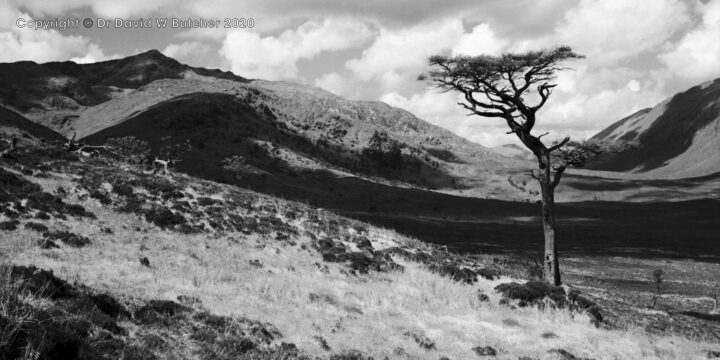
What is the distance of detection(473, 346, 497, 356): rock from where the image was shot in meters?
16.0

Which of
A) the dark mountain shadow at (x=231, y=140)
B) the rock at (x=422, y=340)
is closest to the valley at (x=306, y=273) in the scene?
the rock at (x=422, y=340)

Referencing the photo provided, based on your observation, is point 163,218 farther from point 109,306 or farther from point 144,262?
point 109,306

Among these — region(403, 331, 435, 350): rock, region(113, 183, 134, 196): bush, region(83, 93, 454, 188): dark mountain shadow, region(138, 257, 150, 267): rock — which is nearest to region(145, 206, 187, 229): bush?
region(113, 183, 134, 196): bush

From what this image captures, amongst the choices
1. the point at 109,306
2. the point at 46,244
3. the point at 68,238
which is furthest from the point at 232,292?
the point at 68,238

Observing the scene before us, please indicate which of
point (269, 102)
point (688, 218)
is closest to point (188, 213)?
point (688, 218)

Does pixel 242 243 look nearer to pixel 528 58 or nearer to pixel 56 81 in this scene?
pixel 528 58

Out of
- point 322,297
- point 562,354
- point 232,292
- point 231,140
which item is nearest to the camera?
point 562,354

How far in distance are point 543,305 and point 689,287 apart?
2901 centimetres

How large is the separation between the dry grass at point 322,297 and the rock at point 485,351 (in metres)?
0.18

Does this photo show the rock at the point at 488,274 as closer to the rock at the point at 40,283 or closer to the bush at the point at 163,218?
the bush at the point at 163,218

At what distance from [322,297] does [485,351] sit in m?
6.73

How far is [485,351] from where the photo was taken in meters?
16.2

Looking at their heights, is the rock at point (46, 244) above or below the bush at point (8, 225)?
below

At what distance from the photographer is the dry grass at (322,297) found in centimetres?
1612
